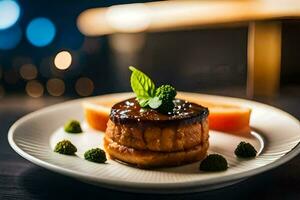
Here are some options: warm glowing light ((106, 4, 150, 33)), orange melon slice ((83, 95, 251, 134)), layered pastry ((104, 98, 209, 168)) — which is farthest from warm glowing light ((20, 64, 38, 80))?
layered pastry ((104, 98, 209, 168))

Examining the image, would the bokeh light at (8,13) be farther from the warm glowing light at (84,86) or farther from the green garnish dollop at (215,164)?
the green garnish dollop at (215,164)

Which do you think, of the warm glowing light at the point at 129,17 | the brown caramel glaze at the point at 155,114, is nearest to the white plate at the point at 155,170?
the brown caramel glaze at the point at 155,114

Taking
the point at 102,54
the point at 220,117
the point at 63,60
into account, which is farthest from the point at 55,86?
the point at 220,117

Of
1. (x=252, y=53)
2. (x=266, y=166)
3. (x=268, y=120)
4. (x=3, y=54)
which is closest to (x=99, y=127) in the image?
(x=268, y=120)

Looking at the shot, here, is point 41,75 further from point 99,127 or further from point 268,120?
point 268,120

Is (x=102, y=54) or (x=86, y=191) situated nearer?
(x=86, y=191)

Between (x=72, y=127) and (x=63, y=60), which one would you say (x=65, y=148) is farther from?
(x=63, y=60)

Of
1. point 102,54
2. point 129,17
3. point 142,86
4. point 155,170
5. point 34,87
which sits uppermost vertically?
point 129,17
